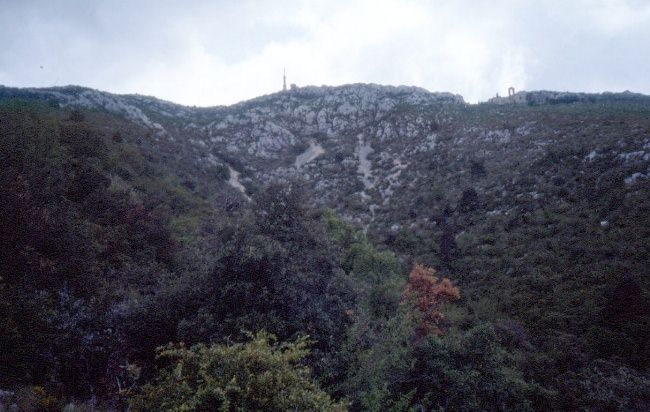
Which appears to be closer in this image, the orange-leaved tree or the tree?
the tree

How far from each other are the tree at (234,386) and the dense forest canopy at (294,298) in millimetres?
36

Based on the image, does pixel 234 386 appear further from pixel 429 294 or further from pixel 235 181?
pixel 235 181

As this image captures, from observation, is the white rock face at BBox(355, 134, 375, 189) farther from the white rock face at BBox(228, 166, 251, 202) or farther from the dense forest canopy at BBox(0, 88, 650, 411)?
the dense forest canopy at BBox(0, 88, 650, 411)

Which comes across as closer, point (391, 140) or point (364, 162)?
point (364, 162)

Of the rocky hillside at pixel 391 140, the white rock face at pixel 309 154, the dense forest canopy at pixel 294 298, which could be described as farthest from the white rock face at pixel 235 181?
the dense forest canopy at pixel 294 298

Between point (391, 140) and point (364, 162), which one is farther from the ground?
point (391, 140)

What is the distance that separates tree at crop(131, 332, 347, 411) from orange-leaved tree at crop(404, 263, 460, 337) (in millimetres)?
13791

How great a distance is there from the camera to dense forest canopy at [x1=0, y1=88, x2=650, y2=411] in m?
7.71

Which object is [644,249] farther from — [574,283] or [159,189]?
[159,189]

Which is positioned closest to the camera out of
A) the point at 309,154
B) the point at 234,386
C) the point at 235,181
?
the point at 234,386

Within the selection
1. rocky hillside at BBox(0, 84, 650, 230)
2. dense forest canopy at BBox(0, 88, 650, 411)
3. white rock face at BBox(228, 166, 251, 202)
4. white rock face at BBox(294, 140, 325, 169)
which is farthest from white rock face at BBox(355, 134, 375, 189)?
dense forest canopy at BBox(0, 88, 650, 411)

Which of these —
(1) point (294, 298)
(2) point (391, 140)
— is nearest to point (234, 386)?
(1) point (294, 298)

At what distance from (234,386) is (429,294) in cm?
1701

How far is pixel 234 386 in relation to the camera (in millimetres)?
5387
